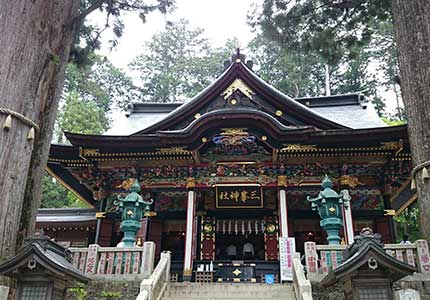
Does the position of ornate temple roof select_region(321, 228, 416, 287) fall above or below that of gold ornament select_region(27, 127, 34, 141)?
below

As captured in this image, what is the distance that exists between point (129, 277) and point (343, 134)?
20.4ft

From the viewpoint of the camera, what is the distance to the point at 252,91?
11617mm

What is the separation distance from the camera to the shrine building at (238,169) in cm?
1023

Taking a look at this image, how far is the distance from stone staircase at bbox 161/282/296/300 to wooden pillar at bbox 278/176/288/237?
217 centimetres

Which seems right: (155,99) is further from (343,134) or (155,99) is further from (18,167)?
(18,167)

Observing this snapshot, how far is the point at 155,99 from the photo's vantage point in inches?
1218

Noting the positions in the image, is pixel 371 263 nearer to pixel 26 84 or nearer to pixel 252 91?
pixel 26 84

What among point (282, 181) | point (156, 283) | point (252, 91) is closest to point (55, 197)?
point (252, 91)

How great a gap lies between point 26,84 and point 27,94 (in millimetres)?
135

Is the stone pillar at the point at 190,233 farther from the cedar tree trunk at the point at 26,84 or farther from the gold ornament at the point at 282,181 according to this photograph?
the cedar tree trunk at the point at 26,84

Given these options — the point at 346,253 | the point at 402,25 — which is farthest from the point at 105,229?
the point at 402,25

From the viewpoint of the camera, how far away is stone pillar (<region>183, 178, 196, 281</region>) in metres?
9.80

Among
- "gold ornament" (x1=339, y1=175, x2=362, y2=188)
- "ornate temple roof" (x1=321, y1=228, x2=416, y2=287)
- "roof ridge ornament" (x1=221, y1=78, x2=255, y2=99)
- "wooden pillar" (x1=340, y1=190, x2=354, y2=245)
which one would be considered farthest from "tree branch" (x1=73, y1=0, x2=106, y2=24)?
"gold ornament" (x1=339, y1=175, x2=362, y2=188)

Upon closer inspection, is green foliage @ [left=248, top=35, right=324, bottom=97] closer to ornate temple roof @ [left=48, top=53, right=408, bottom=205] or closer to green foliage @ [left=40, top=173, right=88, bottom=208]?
green foliage @ [left=40, top=173, right=88, bottom=208]
